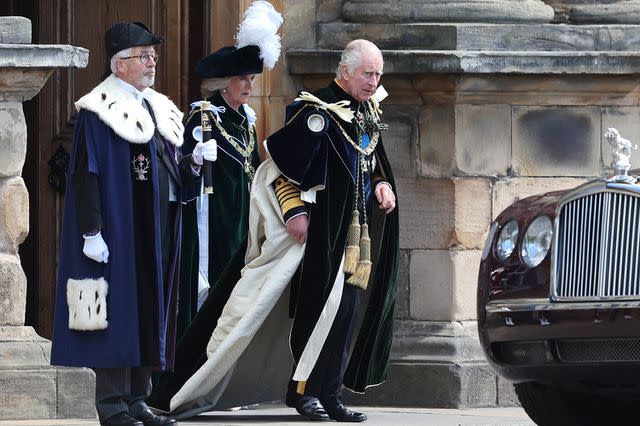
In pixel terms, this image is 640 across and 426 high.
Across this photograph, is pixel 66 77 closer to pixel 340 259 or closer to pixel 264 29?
pixel 264 29

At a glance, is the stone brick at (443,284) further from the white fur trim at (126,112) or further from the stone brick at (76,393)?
the white fur trim at (126,112)

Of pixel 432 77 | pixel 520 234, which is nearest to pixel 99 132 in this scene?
pixel 520 234

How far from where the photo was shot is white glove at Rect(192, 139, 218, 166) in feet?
32.0

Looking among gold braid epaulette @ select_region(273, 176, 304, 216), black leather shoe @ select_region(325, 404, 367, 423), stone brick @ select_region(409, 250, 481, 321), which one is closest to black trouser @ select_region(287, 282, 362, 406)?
black leather shoe @ select_region(325, 404, 367, 423)

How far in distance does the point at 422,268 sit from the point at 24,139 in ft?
8.02

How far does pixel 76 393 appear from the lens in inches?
391

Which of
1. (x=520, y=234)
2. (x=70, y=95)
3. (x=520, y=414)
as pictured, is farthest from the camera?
(x=70, y=95)

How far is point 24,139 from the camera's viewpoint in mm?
9992

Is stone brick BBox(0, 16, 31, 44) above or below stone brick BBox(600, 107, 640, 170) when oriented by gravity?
above

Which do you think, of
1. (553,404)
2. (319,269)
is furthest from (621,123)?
(553,404)

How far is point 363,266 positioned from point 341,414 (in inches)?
27.2

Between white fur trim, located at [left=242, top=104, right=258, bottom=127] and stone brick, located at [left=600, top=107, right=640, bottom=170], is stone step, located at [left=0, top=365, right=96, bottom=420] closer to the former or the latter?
white fur trim, located at [left=242, top=104, right=258, bottom=127]

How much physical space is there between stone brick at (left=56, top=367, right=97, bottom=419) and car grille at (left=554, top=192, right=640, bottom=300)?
2.57m

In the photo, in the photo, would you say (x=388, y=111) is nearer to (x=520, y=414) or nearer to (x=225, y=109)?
(x=225, y=109)
